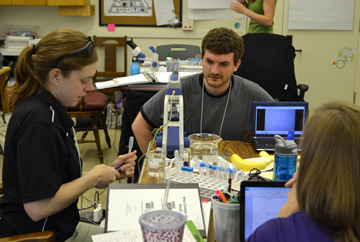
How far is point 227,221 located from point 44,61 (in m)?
0.83

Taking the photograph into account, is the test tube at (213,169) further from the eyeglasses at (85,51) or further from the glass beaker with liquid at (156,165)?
the eyeglasses at (85,51)

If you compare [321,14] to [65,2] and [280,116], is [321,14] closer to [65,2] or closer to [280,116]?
[65,2]

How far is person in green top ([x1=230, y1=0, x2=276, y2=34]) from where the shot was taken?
3952mm

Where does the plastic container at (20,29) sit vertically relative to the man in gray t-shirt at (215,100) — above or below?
above

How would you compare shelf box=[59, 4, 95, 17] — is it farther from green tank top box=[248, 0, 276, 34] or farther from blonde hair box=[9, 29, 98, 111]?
blonde hair box=[9, 29, 98, 111]

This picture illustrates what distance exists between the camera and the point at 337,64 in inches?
210

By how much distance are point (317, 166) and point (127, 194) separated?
0.81 meters

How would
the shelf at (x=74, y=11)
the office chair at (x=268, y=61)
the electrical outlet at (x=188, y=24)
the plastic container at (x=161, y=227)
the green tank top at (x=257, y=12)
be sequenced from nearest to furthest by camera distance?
the plastic container at (x=161, y=227)
the office chair at (x=268, y=61)
the green tank top at (x=257, y=12)
the shelf at (x=74, y=11)
the electrical outlet at (x=188, y=24)

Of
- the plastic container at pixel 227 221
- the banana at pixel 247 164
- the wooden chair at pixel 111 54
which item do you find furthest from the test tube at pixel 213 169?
the wooden chair at pixel 111 54

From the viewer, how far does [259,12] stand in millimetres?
4102

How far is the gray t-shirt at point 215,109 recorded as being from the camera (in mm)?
2475

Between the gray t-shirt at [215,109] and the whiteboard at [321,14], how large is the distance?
303cm

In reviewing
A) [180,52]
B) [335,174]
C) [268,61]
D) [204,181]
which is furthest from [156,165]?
[180,52]

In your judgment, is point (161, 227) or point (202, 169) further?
point (202, 169)
